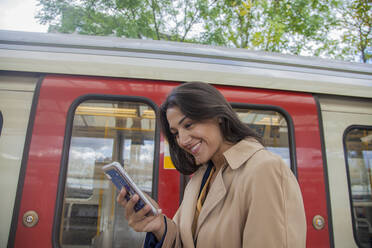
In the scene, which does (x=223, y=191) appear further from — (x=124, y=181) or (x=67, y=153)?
(x=67, y=153)

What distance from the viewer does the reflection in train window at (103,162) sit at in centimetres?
228

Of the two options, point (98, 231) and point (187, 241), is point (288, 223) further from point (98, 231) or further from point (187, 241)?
point (98, 231)

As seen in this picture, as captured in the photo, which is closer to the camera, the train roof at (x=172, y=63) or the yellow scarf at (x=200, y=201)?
the yellow scarf at (x=200, y=201)

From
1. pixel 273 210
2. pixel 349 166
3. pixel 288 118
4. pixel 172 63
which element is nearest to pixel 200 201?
pixel 273 210

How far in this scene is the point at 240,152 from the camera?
47.3 inches

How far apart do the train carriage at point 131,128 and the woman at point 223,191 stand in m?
0.93

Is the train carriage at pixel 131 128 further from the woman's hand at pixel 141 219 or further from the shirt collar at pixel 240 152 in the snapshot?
the shirt collar at pixel 240 152

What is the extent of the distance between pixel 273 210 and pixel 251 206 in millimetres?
81

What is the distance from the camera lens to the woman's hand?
1.21m

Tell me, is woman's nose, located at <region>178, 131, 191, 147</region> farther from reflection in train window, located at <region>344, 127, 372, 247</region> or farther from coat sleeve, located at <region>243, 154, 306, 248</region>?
reflection in train window, located at <region>344, 127, 372, 247</region>

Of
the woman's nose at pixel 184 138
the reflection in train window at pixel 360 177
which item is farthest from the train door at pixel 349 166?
the woman's nose at pixel 184 138

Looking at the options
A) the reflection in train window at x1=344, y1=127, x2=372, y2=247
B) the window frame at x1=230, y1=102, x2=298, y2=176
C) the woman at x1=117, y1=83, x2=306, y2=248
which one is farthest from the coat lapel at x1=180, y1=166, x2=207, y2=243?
the reflection in train window at x1=344, y1=127, x2=372, y2=247

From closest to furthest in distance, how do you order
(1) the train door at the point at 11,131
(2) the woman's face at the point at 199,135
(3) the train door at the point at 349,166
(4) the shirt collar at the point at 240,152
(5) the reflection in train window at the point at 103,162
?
(4) the shirt collar at the point at 240,152
(2) the woman's face at the point at 199,135
(1) the train door at the point at 11,131
(5) the reflection in train window at the point at 103,162
(3) the train door at the point at 349,166

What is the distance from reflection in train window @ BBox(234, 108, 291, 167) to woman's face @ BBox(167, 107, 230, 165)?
1.38 metres
